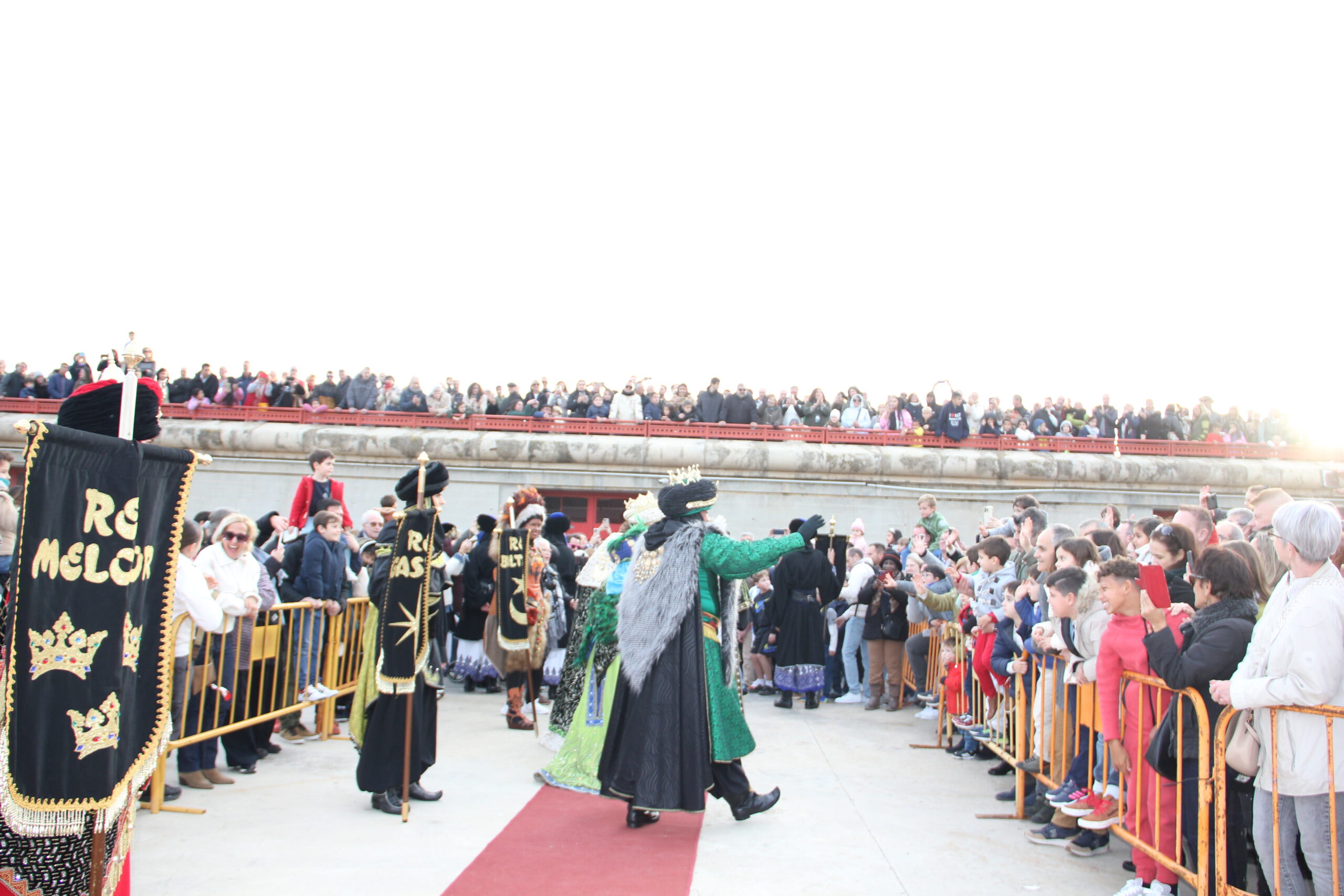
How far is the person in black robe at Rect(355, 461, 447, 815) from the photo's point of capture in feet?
17.5

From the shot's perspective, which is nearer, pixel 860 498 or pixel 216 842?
pixel 216 842

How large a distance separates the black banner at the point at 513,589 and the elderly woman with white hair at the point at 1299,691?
543 centimetres

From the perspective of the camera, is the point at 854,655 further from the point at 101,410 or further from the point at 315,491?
the point at 101,410

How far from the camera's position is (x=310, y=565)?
7301 millimetres

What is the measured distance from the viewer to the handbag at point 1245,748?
12.0 ft

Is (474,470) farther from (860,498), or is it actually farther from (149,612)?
(149,612)

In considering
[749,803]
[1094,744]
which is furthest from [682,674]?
[1094,744]

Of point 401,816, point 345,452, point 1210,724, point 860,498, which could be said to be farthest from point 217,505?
point 1210,724

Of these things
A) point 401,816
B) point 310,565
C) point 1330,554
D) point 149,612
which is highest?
point 1330,554

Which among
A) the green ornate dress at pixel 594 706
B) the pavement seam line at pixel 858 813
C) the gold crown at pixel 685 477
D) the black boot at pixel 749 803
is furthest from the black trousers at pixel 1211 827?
the green ornate dress at pixel 594 706

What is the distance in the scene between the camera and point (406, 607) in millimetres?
5418

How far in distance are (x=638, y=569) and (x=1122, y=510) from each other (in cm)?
1610

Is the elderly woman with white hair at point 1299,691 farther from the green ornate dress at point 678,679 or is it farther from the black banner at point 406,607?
the black banner at point 406,607

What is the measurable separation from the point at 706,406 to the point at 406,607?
47.5ft
